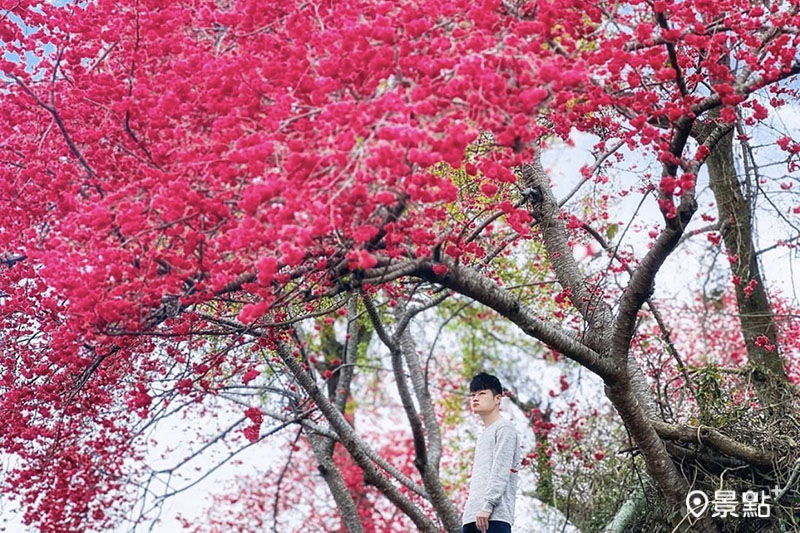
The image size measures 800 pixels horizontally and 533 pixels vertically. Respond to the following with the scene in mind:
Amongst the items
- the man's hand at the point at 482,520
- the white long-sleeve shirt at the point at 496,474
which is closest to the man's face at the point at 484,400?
the white long-sleeve shirt at the point at 496,474

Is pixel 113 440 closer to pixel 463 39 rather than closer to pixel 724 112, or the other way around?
pixel 463 39

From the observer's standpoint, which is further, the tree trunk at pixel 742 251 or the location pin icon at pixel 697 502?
the tree trunk at pixel 742 251

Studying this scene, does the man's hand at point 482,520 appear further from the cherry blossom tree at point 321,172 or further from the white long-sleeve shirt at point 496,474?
→ the cherry blossom tree at point 321,172

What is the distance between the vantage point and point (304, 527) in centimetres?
1405

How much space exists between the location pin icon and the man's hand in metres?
2.07

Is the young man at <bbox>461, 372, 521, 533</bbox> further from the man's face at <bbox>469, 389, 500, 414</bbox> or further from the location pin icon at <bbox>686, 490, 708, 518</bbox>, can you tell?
the location pin icon at <bbox>686, 490, 708, 518</bbox>

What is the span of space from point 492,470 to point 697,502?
6.96ft

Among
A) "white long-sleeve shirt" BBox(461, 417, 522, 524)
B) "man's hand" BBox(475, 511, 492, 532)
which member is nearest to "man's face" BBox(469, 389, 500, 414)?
"white long-sleeve shirt" BBox(461, 417, 522, 524)

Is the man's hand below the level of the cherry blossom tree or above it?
below

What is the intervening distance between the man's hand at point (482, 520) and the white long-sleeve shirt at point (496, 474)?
0.03 metres

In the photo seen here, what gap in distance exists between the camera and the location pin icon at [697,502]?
618cm

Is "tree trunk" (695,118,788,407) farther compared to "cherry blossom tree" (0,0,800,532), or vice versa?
"tree trunk" (695,118,788,407)

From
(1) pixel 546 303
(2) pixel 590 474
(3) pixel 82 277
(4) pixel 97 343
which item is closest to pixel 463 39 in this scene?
(3) pixel 82 277

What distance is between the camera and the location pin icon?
6184 mm
